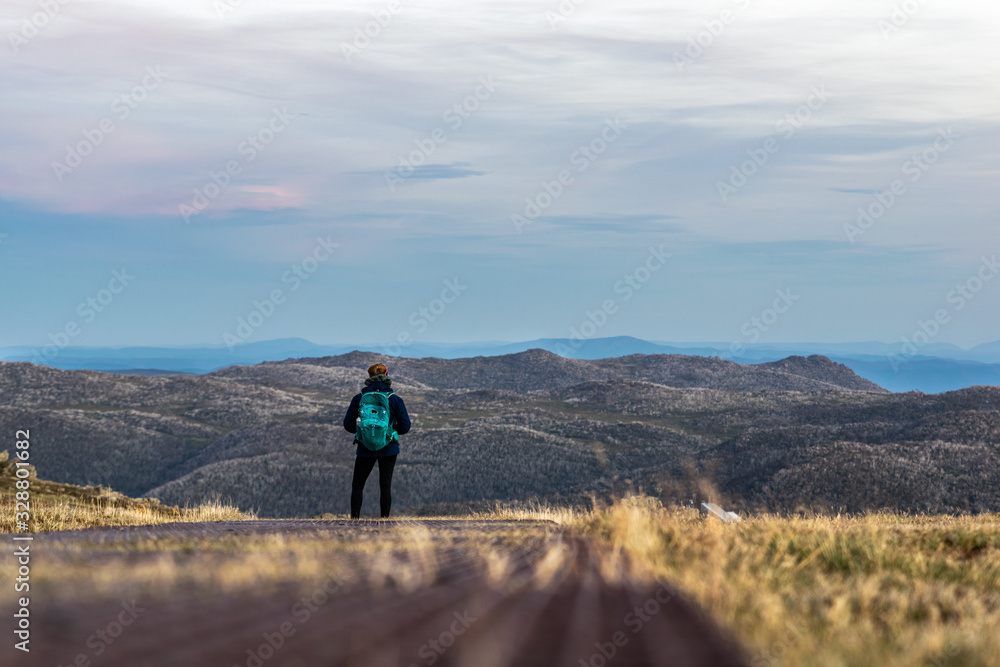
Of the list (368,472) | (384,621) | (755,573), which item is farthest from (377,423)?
(384,621)

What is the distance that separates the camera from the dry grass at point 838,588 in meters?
2.79

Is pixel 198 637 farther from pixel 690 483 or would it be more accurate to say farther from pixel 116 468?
pixel 116 468

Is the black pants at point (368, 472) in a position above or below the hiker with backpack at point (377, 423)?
below

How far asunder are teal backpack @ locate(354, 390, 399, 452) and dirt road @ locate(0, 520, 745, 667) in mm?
9705

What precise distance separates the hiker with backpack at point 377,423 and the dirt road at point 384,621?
9719 millimetres

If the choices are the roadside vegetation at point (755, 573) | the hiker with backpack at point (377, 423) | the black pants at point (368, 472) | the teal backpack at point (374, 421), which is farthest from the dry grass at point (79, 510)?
the roadside vegetation at point (755, 573)

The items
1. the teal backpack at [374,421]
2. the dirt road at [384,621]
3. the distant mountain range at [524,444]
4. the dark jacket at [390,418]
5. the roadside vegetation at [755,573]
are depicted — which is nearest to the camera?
the dirt road at [384,621]

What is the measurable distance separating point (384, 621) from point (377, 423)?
1144 cm

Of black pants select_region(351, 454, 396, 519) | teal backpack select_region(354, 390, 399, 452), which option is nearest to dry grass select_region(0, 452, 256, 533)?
black pants select_region(351, 454, 396, 519)

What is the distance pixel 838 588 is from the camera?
4508 mm

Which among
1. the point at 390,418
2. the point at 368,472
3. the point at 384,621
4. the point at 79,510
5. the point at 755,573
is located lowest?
the point at 79,510

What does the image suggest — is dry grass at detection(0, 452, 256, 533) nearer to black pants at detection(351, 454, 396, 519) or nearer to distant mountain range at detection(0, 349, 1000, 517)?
black pants at detection(351, 454, 396, 519)

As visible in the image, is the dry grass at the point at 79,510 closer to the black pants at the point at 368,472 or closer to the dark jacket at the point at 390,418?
the black pants at the point at 368,472

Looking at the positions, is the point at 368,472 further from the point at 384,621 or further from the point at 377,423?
the point at 384,621
